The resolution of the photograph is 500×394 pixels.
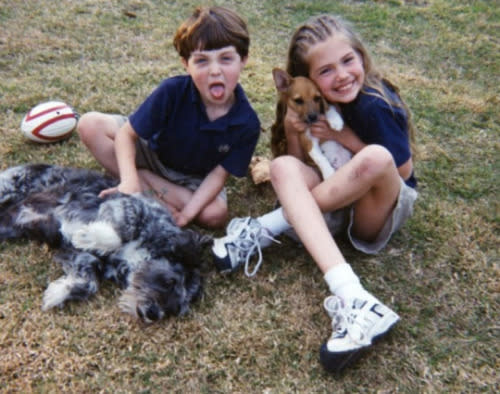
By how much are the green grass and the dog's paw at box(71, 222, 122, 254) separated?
0.72 ft

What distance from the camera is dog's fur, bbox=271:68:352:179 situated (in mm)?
2707

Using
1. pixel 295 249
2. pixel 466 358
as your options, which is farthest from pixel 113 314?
pixel 466 358

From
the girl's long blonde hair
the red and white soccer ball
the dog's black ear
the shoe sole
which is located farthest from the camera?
the red and white soccer ball

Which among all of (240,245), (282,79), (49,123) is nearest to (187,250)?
(240,245)

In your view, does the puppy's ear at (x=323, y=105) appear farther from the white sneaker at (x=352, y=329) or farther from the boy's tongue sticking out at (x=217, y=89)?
the white sneaker at (x=352, y=329)

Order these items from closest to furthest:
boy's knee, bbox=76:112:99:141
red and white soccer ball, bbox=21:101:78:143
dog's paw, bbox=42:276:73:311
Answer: dog's paw, bbox=42:276:73:311 < boy's knee, bbox=76:112:99:141 < red and white soccer ball, bbox=21:101:78:143

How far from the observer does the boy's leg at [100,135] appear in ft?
9.55

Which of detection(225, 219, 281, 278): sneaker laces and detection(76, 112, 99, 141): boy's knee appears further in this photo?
detection(76, 112, 99, 141): boy's knee

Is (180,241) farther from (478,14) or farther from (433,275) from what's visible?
(478,14)

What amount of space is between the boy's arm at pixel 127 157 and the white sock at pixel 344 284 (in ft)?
3.96

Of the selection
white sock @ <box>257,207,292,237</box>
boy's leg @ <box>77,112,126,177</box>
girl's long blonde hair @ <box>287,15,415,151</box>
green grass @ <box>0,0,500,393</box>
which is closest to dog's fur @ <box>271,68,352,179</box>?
girl's long blonde hair @ <box>287,15,415,151</box>

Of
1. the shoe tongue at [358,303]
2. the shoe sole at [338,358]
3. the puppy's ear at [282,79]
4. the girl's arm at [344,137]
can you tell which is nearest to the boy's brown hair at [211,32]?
the puppy's ear at [282,79]

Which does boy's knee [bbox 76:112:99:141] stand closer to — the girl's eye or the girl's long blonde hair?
the girl's long blonde hair

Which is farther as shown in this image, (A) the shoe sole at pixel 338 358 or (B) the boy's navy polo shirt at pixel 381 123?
(B) the boy's navy polo shirt at pixel 381 123
